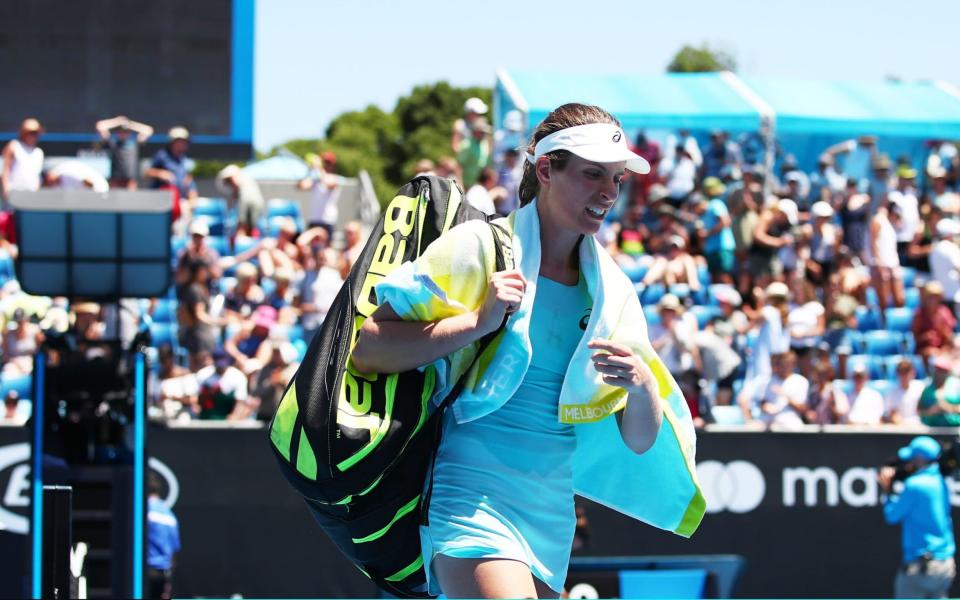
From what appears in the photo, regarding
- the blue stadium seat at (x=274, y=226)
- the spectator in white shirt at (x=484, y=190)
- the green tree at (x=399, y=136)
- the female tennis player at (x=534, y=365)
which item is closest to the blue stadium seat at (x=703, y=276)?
the spectator in white shirt at (x=484, y=190)

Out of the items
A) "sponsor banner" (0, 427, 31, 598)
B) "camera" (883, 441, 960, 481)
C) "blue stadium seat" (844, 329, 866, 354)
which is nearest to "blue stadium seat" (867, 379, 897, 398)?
"blue stadium seat" (844, 329, 866, 354)

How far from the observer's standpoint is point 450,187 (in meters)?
3.51

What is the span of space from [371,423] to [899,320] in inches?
437

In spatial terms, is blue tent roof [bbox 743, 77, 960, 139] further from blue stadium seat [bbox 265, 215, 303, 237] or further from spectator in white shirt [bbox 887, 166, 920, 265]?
blue stadium seat [bbox 265, 215, 303, 237]

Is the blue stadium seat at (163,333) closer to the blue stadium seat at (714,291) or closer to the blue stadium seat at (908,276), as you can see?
the blue stadium seat at (714,291)

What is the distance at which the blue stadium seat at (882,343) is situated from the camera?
43.1ft

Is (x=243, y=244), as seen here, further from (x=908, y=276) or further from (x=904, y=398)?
(x=908, y=276)

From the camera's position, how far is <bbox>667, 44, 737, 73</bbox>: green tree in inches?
2830

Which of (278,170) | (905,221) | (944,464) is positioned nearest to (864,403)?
(944,464)

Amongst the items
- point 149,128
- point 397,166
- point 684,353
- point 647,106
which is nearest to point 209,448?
point 684,353

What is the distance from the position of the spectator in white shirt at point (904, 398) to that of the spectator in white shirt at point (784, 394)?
782 mm

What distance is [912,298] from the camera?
46.1 feet

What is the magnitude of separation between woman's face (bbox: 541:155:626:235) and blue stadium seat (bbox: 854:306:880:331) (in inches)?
420

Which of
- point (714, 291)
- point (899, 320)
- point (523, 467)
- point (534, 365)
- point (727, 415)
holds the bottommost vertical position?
point (727, 415)
